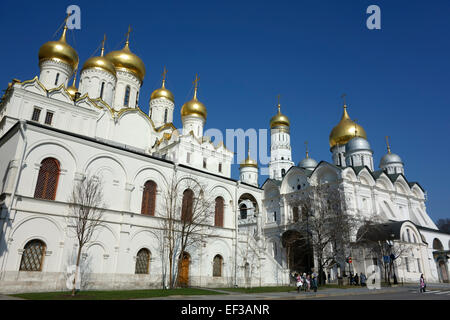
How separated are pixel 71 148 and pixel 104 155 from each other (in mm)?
2165

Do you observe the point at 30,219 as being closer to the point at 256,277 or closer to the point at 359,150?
the point at 256,277

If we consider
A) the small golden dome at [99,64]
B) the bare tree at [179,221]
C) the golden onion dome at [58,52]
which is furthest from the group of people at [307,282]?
the golden onion dome at [58,52]

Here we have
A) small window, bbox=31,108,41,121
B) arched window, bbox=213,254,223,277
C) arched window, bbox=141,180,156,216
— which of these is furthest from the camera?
arched window, bbox=213,254,223,277

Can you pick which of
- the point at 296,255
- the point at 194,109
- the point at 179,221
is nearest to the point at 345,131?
the point at 296,255

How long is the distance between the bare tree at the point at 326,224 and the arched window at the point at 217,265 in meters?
8.40

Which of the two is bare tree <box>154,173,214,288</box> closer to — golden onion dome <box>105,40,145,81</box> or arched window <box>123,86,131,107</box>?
arched window <box>123,86,131,107</box>

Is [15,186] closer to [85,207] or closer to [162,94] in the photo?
→ [85,207]

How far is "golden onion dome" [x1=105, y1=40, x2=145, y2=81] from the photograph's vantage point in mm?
32781

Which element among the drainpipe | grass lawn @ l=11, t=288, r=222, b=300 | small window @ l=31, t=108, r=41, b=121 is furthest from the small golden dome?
grass lawn @ l=11, t=288, r=222, b=300

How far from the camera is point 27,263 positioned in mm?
17375

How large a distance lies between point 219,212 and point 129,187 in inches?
339

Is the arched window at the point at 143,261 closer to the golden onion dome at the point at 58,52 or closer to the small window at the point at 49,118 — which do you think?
the small window at the point at 49,118
